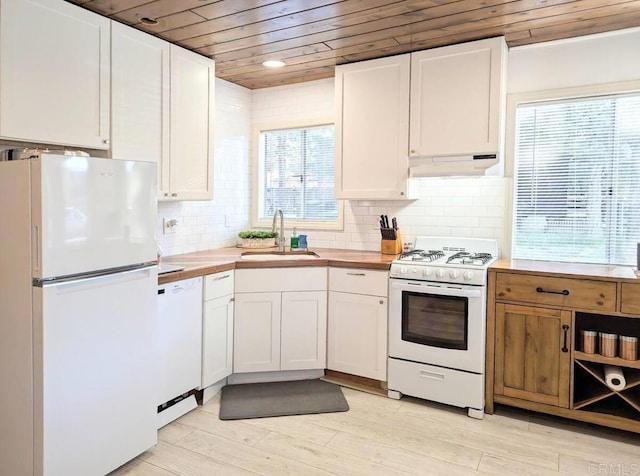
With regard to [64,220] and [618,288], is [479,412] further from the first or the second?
[64,220]

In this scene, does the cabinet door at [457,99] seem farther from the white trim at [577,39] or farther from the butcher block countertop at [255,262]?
the butcher block countertop at [255,262]

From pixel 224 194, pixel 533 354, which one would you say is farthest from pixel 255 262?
pixel 533 354

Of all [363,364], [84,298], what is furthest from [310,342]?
[84,298]

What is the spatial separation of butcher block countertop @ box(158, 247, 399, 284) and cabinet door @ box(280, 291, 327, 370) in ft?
0.78

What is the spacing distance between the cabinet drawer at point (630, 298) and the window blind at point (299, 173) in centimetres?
223

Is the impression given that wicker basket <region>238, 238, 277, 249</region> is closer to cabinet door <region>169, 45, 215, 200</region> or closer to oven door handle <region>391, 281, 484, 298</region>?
cabinet door <region>169, 45, 215, 200</region>

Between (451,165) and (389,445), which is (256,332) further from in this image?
(451,165)

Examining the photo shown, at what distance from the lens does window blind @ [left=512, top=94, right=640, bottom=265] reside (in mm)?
3049

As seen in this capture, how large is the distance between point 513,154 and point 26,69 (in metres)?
3.01

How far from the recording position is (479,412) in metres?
2.94

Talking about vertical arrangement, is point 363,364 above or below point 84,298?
below

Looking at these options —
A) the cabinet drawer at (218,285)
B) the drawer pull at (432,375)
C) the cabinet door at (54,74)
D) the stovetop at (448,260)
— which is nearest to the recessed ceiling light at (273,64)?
the cabinet door at (54,74)

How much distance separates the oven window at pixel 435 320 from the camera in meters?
2.97

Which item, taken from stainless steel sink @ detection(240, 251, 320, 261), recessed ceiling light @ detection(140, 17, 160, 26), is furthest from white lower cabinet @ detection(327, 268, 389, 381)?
recessed ceiling light @ detection(140, 17, 160, 26)
